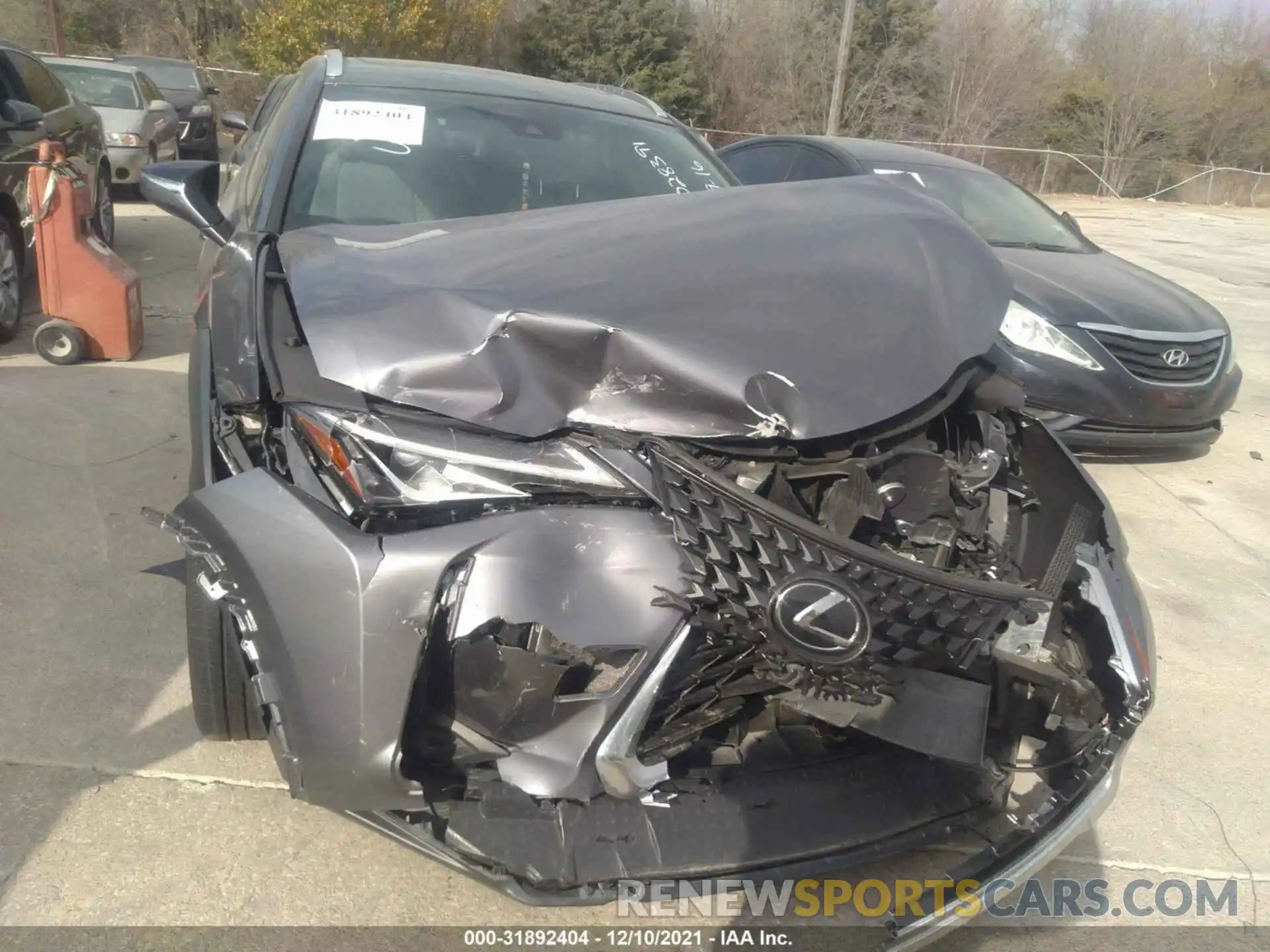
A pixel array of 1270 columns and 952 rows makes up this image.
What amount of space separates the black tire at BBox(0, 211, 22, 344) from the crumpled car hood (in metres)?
4.41

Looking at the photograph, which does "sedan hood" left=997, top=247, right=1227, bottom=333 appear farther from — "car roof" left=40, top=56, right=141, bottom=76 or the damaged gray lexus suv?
"car roof" left=40, top=56, right=141, bottom=76

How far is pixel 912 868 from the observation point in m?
2.46

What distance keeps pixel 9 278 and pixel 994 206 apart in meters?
6.30

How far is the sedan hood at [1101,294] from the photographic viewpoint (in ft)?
17.4

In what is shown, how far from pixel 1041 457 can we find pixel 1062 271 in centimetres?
358

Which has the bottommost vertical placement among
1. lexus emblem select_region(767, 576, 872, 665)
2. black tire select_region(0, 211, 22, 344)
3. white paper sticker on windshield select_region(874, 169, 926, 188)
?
black tire select_region(0, 211, 22, 344)

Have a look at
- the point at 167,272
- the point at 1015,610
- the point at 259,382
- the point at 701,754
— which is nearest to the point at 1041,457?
the point at 1015,610

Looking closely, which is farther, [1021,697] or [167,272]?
[167,272]

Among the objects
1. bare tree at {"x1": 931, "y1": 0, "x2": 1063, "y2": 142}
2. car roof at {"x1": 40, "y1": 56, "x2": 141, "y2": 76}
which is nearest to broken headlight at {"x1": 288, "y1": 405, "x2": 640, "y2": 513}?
car roof at {"x1": 40, "y1": 56, "x2": 141, "y2": 76}

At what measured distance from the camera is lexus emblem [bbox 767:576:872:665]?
175 cm

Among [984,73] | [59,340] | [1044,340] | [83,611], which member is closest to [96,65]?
[59,340]

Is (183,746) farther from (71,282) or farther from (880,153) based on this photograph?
(880,153)

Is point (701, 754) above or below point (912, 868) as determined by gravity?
above

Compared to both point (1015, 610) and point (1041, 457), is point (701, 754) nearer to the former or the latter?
point (1015, 610)
